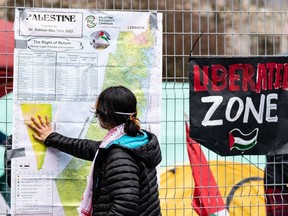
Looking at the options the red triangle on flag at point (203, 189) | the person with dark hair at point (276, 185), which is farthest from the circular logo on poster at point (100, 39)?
the person with dark hair at point (276, 185)

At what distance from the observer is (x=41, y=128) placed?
13.3 feet

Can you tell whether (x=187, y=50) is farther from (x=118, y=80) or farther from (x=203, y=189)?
(x=203, y=189)

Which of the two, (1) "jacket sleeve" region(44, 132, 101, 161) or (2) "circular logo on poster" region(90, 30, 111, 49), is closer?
(1) "jacket sleeve" region(44, 132, 101, 161)

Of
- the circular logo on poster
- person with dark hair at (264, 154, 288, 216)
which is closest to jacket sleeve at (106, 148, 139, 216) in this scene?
the circular logo on poster

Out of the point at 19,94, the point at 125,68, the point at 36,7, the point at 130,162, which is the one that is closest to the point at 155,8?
the point at 125,68

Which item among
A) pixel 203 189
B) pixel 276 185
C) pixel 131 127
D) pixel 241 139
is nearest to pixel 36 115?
pixel 131 127

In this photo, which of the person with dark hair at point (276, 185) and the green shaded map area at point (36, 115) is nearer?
the green shaded map area at point (36, 115)

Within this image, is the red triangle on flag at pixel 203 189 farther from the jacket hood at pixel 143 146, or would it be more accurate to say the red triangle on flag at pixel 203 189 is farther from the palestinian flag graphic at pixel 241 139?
the jacket hood at pixel 143 146

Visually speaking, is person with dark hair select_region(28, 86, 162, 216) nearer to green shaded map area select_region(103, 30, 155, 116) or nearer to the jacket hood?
the jacket hood

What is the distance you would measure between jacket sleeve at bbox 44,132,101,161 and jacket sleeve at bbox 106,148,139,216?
670 mm

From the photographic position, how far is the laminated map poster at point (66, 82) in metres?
4.09

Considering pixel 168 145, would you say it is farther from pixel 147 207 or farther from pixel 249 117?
pixel 147 207

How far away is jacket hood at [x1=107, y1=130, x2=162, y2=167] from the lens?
3285 millimetres

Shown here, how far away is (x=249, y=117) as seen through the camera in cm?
447
